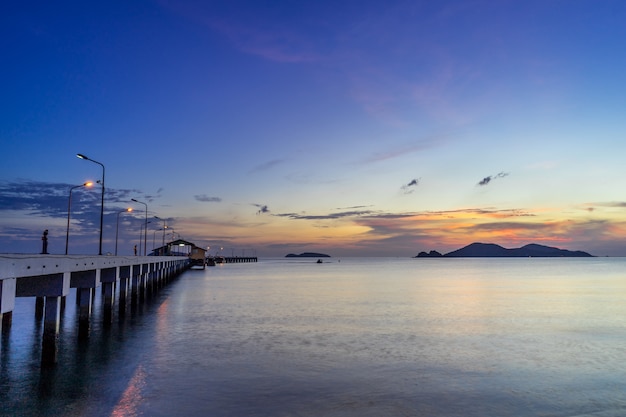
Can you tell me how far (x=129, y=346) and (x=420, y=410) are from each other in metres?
17.9

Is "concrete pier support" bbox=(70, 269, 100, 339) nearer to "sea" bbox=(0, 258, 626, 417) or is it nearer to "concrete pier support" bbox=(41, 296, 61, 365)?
"sea" bbox=(0, 258, 626, 417)

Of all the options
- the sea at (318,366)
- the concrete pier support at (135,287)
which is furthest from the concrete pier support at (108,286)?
the concrete pier support at (135,287)

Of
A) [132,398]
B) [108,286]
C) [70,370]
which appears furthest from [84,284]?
[132,398]

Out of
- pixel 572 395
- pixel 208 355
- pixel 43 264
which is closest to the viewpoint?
pixel 43 264

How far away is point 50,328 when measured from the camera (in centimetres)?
1992

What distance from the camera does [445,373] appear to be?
22.2 m

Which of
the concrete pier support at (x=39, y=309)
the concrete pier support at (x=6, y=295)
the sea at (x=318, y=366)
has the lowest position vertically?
the sea at (x=318, y=366)

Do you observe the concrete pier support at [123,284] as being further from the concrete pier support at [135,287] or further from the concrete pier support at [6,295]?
the concrete pier support at [6,295]

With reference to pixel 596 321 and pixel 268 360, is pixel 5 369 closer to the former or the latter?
pixel 268 360

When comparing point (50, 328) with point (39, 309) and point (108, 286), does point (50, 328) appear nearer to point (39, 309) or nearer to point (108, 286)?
point (108, 286)

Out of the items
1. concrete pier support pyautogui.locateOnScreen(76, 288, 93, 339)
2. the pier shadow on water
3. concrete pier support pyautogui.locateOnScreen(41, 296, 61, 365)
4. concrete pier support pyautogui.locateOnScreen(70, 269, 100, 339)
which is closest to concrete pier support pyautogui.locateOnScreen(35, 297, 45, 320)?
the pier shadow on water

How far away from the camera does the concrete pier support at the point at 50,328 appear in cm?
1984

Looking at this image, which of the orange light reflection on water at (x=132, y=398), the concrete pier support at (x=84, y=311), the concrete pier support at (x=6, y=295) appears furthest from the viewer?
the concrete pier support at (x=84, y=311)

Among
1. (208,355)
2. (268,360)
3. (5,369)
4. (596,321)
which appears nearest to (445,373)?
(268,360)
